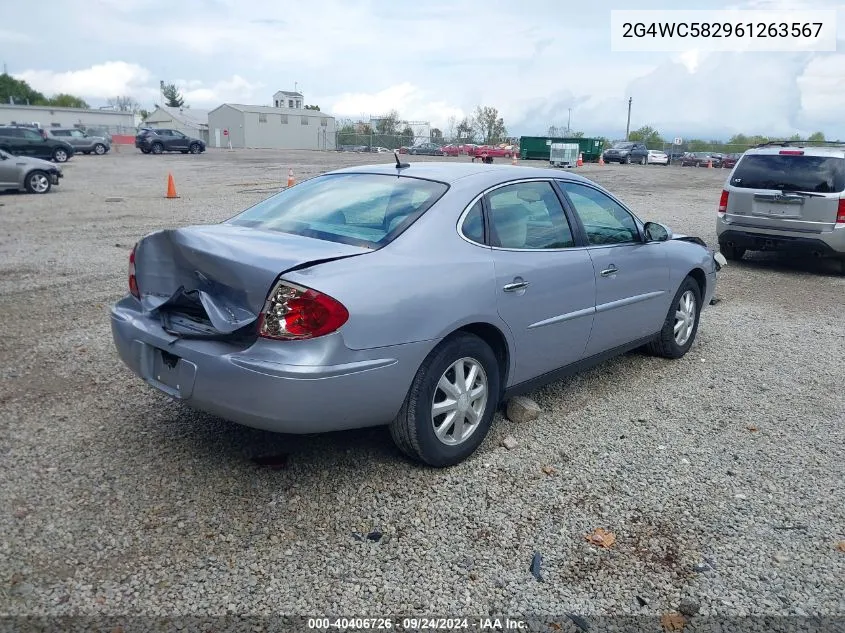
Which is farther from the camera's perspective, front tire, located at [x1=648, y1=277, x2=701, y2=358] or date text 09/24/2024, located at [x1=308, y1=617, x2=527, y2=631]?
front tire, located at [x1=648, y1=277, x2=701, y2=358]

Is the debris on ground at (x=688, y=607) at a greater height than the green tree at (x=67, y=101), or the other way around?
the green tree at (x=67, y=101)

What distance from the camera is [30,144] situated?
31.3m

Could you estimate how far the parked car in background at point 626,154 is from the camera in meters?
49.7

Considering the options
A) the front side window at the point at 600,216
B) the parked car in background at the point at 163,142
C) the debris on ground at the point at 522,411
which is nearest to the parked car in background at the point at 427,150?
the parked car in background at the point at 163,142

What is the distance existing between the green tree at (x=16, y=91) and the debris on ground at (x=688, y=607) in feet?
388

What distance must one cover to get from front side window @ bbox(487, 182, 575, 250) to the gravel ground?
1164mm

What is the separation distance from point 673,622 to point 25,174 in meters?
19.9

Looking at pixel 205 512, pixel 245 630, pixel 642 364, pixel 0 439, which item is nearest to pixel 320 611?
pixel 245 630

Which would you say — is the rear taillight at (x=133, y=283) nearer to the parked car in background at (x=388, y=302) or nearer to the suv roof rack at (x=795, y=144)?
the parked car in background at (x=388, y=302)

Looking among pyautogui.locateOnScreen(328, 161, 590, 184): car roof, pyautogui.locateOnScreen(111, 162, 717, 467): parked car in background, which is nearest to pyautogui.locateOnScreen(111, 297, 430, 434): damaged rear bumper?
pyautogui.locateOnScreen(111, 162, 717, 467): parked car in background

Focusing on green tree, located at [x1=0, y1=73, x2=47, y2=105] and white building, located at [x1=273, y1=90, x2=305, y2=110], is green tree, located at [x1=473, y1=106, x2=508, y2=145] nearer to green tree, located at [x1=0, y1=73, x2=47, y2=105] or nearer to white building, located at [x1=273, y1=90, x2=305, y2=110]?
white building, located at [x1=273, y1=90, x2=305, y2=110]

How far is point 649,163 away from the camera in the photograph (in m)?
50.9

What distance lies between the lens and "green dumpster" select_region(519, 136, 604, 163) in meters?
48.6

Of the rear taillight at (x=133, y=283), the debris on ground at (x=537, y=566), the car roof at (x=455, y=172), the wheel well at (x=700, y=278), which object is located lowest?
the debris on ground at (x=537, y=566)
